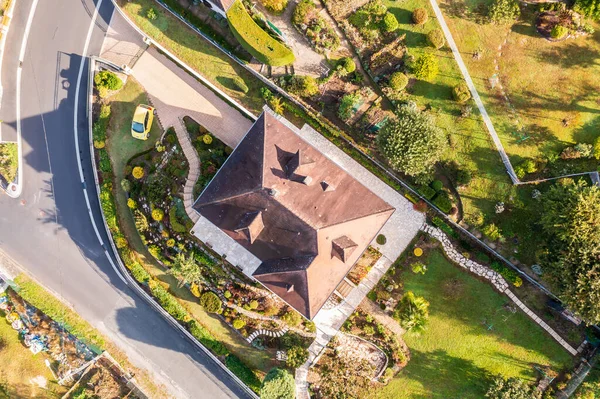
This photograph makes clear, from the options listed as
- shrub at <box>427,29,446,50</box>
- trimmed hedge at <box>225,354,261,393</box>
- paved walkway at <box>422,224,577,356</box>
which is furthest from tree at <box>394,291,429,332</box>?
shrub at <box>427,29,446,50</box>

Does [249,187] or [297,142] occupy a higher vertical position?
[297,142]

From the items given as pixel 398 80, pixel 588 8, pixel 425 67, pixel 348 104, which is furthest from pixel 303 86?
pixel 588 8

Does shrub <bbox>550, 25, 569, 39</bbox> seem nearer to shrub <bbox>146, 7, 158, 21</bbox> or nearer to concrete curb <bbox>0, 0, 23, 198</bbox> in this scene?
shrub <bbox>146, 7, 158, 21</bbox>

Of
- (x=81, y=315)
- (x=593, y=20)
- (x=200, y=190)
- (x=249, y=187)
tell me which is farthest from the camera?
(x=81, y=315)

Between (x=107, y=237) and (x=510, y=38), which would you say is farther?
(x=107, y=237)

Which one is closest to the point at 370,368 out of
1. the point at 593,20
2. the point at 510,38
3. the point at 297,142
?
the point at 297,142

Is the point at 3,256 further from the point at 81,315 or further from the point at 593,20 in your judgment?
the point at 593,20

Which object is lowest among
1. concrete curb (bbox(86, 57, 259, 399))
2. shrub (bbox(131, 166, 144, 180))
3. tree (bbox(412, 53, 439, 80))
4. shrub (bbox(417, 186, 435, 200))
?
concrete curb (bbox(86, 57, 259, 399))
